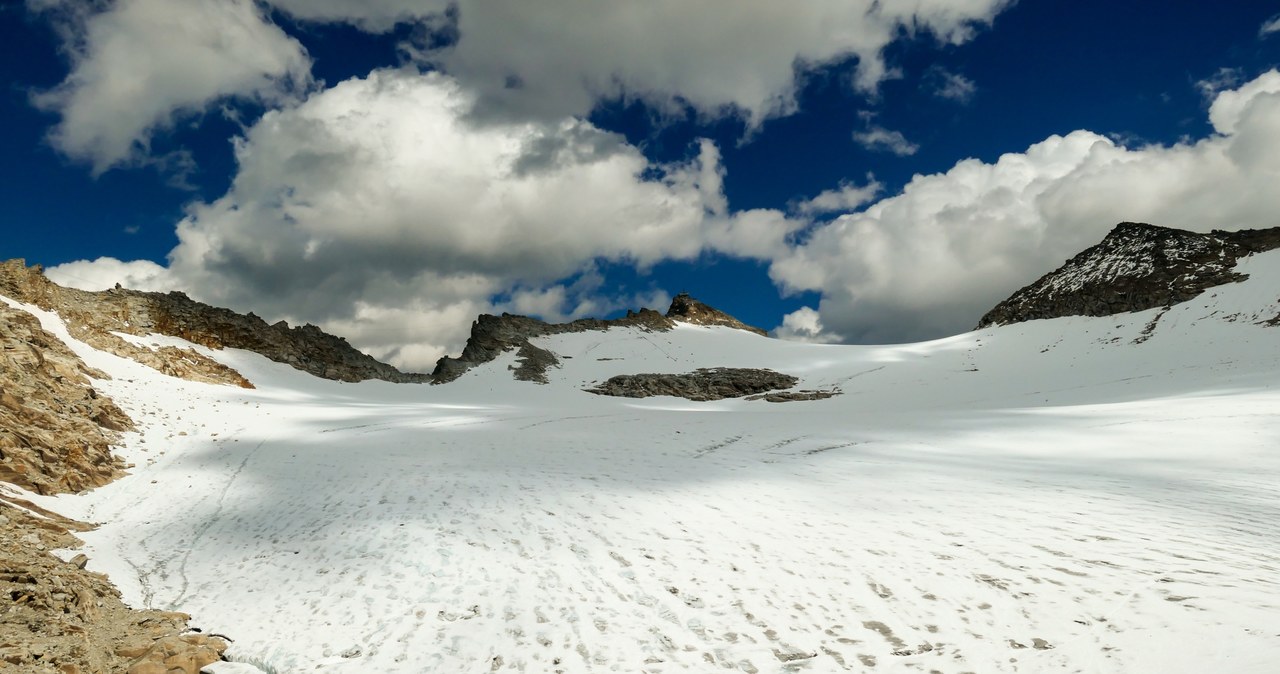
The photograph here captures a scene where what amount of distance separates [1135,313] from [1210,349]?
56.8ft

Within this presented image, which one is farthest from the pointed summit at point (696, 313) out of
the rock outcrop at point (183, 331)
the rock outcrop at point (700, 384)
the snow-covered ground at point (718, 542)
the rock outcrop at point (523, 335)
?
the snow-covered ground at point (718, 542)

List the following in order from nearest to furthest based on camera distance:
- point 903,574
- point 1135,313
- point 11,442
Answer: point 903,574
point 11,442
point 1135,313

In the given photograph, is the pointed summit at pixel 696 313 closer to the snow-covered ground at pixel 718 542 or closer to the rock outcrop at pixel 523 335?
the rock outcrop at pixel 523 335

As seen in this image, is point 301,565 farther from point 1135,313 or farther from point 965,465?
point 1135,313

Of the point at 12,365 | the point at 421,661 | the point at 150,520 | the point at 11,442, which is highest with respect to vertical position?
the point at 12,365

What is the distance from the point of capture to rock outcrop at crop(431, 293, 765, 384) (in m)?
64.0

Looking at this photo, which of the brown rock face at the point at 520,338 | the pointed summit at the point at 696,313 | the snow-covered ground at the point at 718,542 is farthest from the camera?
the pointed summit at the point at 696,313

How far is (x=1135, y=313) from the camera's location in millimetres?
59719

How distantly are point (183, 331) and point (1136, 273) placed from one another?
101 m

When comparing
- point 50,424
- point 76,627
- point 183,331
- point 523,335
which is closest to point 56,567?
point 76,627

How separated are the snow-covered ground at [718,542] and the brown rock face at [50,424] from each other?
79cm

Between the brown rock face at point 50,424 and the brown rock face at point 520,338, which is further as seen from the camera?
the brown rock face at point 520,338

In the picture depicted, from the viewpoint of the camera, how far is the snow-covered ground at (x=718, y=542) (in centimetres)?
661

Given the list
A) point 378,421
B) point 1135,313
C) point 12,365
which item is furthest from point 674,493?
point 1135,313
